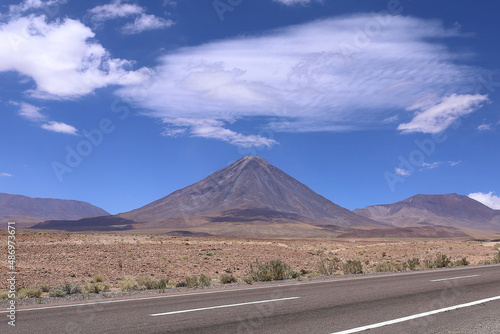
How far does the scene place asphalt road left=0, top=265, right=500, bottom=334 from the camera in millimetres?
7766

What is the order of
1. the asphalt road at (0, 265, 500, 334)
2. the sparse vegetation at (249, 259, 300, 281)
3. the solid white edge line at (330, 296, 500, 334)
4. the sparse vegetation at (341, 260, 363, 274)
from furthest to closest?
the sparse vegetation at (341, 260, 363, 274), the sparse vegetation at (249, 259, 300, 281), the asphalt road at (0, 265, 500, 334), the solid white edge line at (330, 296, 500, 334)

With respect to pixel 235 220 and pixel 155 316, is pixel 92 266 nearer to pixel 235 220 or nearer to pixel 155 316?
pixel 155 316

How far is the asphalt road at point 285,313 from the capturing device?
306 inches

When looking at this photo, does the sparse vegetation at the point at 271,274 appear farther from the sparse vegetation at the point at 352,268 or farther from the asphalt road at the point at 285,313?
the asphalt road at the point at 285,313

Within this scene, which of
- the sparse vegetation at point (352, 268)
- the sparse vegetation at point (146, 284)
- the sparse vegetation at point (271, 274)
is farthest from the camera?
the sparse vegetation at point (352, 268)

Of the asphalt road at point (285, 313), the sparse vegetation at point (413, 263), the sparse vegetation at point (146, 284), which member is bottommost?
the sparse vegetation at point (413, 263)

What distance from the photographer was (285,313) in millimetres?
9109

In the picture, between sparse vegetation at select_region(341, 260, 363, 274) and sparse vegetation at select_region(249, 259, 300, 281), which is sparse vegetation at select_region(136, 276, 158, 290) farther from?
sparse vegetation at select_region(341, 260, 363, 274)

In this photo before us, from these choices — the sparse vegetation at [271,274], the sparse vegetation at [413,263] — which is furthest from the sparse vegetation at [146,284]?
the sparse vegetation at [413,263]

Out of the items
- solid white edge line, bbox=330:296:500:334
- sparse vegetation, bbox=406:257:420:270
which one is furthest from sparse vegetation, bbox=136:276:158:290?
sparse vegetation, bbox=406:257:420:270

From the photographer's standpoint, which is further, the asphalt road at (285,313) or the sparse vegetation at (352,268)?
the sparse vegetation at (352,268)

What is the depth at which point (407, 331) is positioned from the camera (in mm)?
7492

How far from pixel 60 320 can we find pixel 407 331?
7114 mm

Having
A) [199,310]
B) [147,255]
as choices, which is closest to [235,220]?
[147,255]
